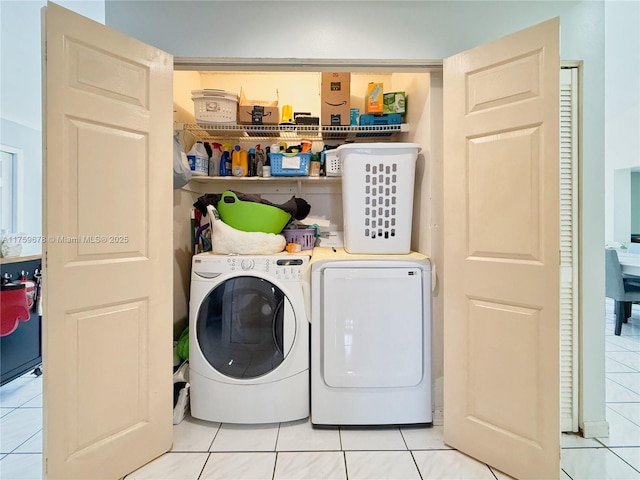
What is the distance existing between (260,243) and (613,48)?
10.1 feet

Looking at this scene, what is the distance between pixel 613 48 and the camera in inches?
95.0

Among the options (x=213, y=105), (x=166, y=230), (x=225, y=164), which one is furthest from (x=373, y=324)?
(x=213, y=105)

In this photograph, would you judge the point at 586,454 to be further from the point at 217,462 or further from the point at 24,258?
the point at 24,258

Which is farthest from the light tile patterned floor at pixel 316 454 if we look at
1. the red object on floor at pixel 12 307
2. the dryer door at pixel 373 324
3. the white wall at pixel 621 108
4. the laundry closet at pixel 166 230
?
the white wall at pixel 621 108

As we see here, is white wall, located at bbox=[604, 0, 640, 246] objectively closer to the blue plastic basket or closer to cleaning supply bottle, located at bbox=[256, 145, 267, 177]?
the blue plastic basket

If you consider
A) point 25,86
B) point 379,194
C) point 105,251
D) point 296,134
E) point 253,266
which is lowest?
point 253,266

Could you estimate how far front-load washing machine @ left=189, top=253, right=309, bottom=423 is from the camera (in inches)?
69.0

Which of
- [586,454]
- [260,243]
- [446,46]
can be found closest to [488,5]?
[446,46]

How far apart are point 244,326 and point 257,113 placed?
1.42 metres

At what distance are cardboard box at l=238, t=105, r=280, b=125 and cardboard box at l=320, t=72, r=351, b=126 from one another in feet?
1.12

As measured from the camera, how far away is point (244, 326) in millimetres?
1785

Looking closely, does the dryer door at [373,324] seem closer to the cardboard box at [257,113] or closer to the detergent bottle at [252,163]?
the detergent bottle at [252,163]

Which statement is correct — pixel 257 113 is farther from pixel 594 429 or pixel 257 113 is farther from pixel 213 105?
pixel 594 429

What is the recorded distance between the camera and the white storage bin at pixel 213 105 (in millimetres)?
2076
